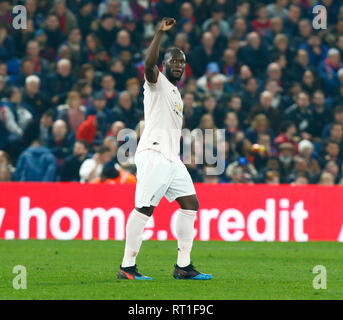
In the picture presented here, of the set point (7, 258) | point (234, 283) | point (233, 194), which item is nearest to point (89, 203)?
point (233, 194)

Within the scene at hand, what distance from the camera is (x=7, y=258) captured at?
12.3m

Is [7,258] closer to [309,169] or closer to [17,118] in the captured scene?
[17,118]

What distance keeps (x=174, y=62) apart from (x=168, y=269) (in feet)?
9.00

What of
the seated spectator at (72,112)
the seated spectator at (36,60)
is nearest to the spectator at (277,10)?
the seated spectator at (36,60)

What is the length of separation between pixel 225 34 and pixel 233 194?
228 inches

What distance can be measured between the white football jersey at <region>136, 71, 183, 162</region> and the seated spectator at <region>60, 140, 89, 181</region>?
23.1 feet

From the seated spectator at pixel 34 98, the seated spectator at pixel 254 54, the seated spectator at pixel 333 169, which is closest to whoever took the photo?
the seated spectator at pixel 34 98

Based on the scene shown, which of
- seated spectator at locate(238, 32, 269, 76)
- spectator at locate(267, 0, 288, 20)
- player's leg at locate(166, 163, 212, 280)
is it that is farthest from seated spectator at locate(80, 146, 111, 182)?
player's leg at locate(166, 163, 212, 280)

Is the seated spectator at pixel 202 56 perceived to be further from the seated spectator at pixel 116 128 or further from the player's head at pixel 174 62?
the player's head at pixel 174 62

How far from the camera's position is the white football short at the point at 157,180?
377 inches

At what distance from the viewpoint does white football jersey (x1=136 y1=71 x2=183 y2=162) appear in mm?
9680

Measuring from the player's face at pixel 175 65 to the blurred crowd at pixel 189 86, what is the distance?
6.85 metres

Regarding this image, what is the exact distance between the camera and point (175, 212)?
15930 mm

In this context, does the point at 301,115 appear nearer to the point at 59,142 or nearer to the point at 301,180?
the point at 301,180
